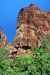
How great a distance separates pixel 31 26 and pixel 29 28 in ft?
4.07

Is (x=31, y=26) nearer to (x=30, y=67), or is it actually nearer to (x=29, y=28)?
(x=29, y=28)

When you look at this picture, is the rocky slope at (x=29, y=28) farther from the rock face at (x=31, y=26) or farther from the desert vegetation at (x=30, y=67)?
the desert vegetation at (x=30, y=67)

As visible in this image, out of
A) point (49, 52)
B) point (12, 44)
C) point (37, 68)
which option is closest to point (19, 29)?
point (12, 44)

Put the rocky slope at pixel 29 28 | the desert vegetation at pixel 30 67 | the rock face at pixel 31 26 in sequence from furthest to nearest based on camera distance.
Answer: the rock face at pixel 31 26 < the rocky slope at pixel 29 28 < the desert vegetation at pixel 30 67

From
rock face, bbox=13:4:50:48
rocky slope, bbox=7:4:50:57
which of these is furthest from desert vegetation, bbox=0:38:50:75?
rock face, bbox=13:4:50:48

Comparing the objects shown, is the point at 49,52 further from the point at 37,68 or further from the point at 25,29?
the point at 25,29

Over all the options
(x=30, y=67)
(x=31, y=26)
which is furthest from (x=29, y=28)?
(x=30, y=67)

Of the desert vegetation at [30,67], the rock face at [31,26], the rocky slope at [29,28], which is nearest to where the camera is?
the desert vegetation at [30,67]

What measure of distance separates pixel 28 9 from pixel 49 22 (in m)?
3.74

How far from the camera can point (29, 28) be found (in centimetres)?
4453

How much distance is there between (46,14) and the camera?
158 ft

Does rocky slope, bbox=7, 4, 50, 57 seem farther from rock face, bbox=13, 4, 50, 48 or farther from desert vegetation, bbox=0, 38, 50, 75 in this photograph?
desert vegetation, bbox=0, 38, 50, 75

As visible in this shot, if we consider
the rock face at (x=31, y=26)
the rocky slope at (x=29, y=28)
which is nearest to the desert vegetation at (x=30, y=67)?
the rocky slope at (x=29, y=28)

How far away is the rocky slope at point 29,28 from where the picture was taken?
41062 millimetres
